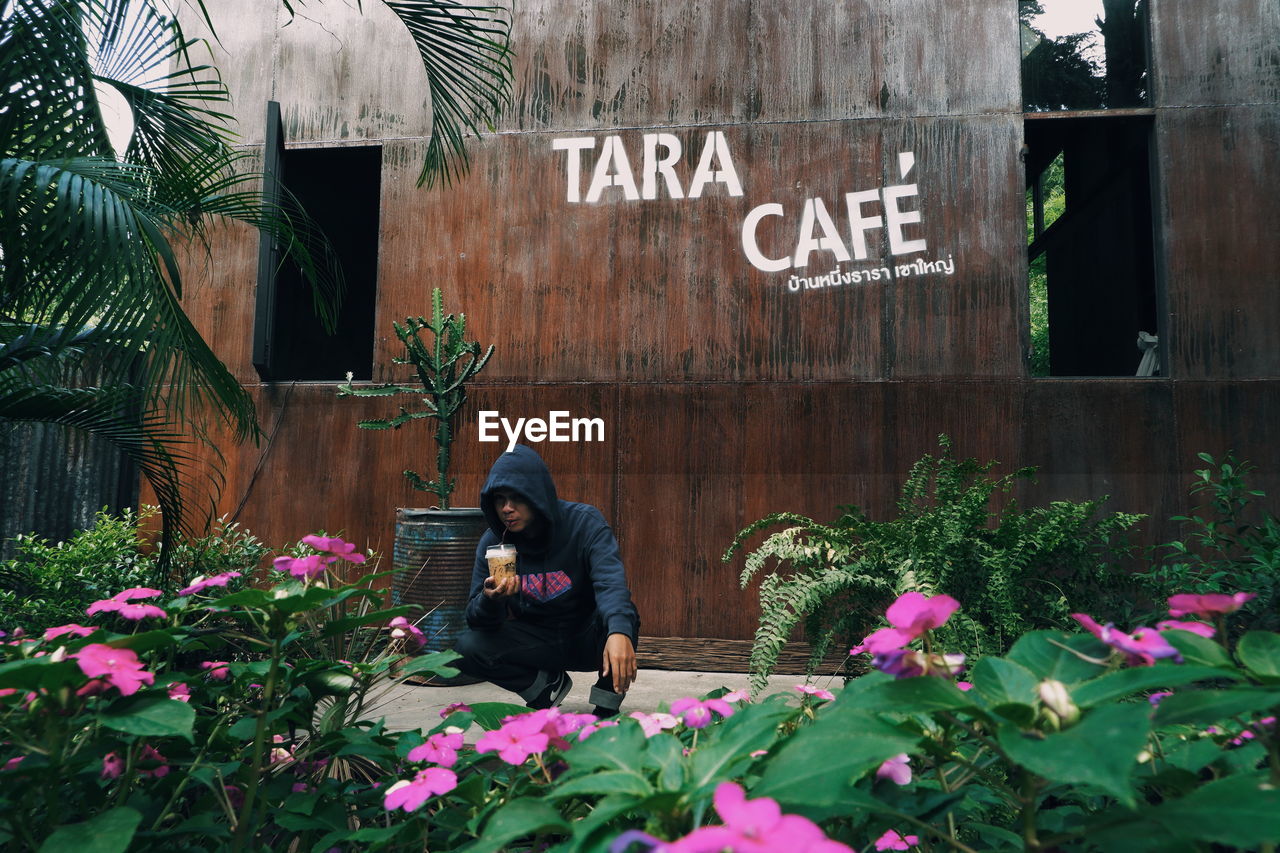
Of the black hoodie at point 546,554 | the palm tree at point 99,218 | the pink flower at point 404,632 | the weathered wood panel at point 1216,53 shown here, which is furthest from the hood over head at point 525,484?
the weathered wood panel at point 1216,53

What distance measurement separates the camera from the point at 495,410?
5.30 meters

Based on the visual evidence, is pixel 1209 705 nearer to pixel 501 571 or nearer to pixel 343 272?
pixel 501 571

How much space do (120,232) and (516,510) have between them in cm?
168

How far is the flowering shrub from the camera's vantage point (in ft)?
1.61

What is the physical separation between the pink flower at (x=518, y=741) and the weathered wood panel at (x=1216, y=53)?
601 centimetres

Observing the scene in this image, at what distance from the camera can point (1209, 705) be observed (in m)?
0.52

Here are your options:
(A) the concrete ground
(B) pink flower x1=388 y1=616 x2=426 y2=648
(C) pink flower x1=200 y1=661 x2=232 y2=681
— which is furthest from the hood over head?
(C) pink flower x1=200 y1=661 x2=232 y2=681

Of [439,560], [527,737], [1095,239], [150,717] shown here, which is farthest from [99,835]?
[1095,239]

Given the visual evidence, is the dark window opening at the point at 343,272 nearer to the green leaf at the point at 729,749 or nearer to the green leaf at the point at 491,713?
the green leaf at the point at 491,713

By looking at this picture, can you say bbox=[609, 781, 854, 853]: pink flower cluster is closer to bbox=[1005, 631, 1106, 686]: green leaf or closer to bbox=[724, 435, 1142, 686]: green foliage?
bbox=[1005, 631, 1106, 686]: green leaf

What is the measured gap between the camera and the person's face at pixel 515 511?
3.05 m

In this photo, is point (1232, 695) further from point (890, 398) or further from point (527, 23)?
point (527, 23)

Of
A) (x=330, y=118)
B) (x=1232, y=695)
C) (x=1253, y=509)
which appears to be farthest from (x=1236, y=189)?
(x=330, y=118)

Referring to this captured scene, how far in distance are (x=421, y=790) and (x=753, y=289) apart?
4.70 m
